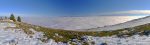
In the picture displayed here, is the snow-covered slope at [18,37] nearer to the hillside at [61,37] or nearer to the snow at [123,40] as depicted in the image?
the hillside at [61,37]

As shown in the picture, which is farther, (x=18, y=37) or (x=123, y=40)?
(x=123, y=40)

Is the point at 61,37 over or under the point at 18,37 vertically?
under

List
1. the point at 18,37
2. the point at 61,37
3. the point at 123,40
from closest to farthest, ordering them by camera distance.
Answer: the point at 18,37 → the point at 123,40 → the point at 61,37

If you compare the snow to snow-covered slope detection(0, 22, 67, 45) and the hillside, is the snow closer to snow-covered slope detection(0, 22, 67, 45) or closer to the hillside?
the hillside

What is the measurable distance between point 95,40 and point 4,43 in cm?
1383

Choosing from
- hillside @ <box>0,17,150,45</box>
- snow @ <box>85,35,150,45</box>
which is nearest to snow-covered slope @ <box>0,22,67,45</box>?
hillside @ <box>0,17,150,45</box>

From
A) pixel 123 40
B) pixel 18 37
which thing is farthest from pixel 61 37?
pixel 123 40

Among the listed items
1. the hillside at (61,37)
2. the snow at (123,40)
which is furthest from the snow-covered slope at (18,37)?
the snow at (123,40)

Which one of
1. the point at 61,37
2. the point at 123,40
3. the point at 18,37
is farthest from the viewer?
the point at 61,37

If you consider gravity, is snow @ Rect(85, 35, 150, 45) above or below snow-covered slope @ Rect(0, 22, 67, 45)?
below

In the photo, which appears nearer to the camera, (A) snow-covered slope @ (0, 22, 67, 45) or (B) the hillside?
(A) snow-covered slope @ (0, 22, 67, 45)

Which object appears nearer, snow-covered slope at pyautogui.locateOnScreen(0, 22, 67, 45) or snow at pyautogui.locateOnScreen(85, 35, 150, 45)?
snow-covered slope at pyautogui.locateOnScreen(0, 22, 67, 45)

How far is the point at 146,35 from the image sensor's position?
150ft

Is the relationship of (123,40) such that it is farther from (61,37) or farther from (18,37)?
(18,37)
